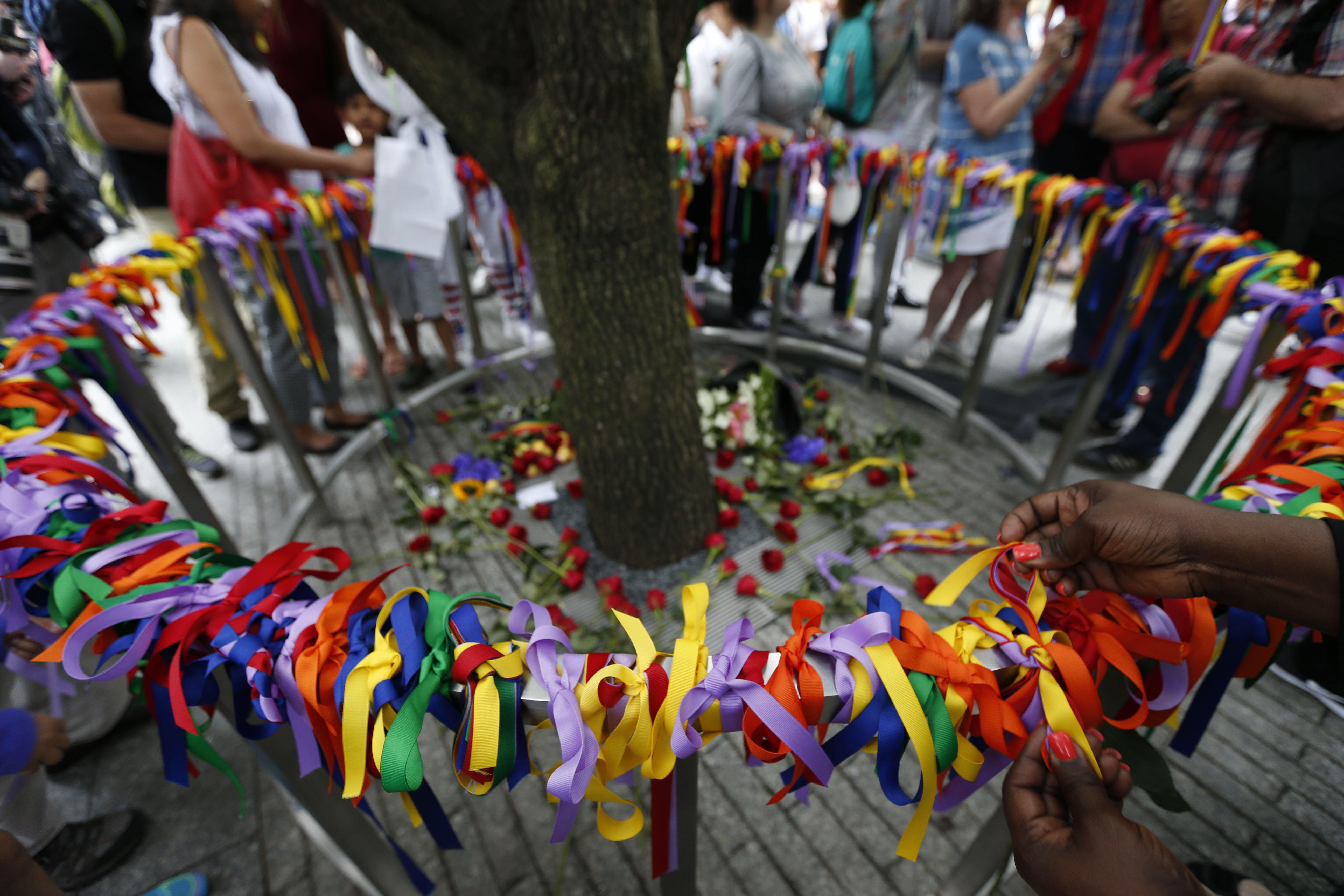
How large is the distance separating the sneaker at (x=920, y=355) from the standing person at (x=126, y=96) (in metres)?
3.83

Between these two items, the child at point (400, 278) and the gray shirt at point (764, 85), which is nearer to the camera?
the child at point (400, 278)

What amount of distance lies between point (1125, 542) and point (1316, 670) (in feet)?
2.40

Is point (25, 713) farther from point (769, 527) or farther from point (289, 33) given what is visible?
point (289, 33)

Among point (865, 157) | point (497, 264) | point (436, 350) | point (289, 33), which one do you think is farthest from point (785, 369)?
point (289, 33)

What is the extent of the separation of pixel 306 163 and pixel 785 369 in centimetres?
282

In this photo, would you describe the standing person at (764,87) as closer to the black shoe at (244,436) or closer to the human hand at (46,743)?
the black shoe at (244,436)

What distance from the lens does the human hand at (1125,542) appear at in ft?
2.72

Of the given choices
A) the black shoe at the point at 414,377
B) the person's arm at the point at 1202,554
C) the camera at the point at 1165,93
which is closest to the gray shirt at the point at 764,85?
the camera at the point at 1165,93

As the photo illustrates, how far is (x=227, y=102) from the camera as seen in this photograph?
7.45 feet

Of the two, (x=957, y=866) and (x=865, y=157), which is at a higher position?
(x=865, y=157)

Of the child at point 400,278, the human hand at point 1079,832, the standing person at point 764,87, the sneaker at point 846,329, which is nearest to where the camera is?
the human hand at point 1079,832

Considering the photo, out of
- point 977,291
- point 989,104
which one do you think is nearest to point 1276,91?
point 989,104

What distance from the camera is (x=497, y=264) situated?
362 centimetres

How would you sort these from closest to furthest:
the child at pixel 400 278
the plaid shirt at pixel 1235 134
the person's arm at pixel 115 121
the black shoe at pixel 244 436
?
the plaid shirt at pixel 1235 134, the person's arm at pixel 115 121, the black shoe at pixel 244 436, the child at pixel 400 278
